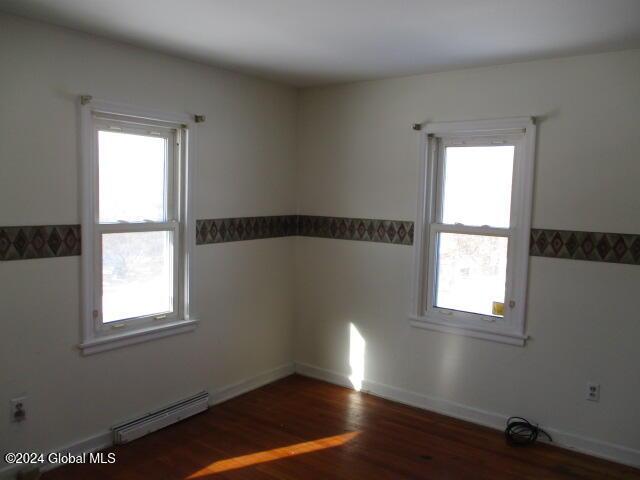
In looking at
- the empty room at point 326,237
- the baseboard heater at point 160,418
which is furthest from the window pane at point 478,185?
the baseboard heater at point 160,418

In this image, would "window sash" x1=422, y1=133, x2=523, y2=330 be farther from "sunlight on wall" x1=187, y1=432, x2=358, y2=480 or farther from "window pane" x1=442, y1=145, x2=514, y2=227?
"sunlight on wall" x1=187, y1=432, x2=358, y2=480

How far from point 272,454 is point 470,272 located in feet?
6.04

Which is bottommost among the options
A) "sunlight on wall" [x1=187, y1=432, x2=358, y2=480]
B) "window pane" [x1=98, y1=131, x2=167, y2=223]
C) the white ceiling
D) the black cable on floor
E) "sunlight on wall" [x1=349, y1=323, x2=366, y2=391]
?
"sunlight on wall" [x1=187, y1=432, x2=358, y2=480]

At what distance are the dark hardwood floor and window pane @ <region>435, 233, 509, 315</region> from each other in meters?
0.85

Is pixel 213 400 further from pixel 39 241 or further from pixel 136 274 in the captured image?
pixel 39 241

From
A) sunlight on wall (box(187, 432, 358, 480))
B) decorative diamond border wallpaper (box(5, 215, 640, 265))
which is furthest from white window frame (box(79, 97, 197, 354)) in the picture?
sunlight on wall (box(187, 432, 358, 480))

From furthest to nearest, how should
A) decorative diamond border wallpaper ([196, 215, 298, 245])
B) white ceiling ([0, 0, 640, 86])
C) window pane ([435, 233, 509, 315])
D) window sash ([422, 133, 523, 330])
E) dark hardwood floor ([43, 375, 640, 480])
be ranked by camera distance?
decorative diamond border wallpaper ([196, 215, 298, 245])
window pane ([435, 233, 509, 315])
window sash ([422, 133, 523, 330])
dark hardwood floor ([43, 375, 640, 480])
white ceiling ([0, 0, 640, 86])

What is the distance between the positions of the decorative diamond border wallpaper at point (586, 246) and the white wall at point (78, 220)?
6.75ft

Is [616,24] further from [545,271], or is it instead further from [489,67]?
[545,271]

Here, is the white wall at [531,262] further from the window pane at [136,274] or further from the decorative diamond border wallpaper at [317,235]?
the window pane at [136,274]

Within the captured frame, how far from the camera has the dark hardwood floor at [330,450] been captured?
3064 millimetres

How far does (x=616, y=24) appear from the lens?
8.82 ft

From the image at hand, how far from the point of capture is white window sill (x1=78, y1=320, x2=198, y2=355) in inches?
125

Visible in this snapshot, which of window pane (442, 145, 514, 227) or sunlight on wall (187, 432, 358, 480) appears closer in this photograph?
sunlight on wall (187, 432, 358, 480)
